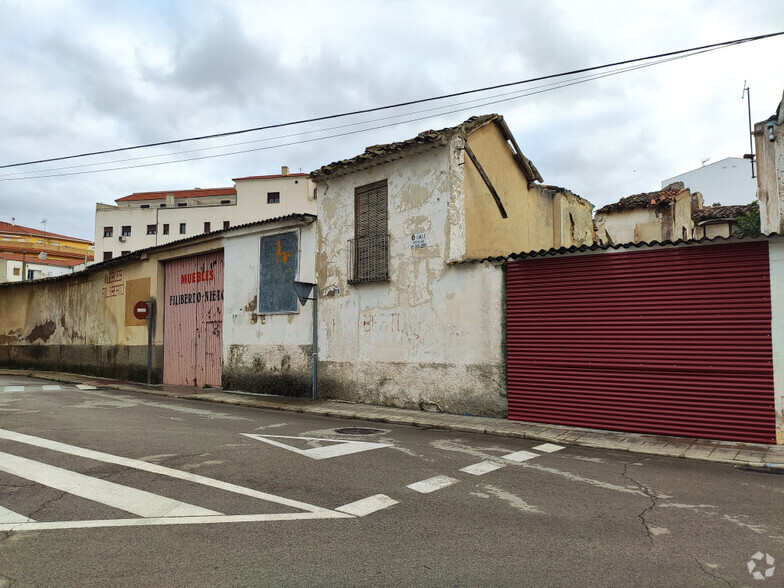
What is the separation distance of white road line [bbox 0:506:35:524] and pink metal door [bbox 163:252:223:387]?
1092cm

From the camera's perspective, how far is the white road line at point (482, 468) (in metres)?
5.86

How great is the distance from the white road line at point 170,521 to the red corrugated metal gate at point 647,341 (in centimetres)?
586

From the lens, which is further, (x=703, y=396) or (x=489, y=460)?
(x=703, y=396)

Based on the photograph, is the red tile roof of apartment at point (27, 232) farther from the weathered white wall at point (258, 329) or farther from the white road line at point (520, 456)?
the white road line at point (520, 456)

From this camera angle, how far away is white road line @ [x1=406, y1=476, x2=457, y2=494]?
5.11 m

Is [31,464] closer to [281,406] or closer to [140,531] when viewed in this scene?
[140,531]

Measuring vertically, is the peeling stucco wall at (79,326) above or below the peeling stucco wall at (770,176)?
below

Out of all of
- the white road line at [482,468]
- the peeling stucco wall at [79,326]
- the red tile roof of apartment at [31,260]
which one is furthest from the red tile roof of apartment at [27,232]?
the white road line at [482,468]

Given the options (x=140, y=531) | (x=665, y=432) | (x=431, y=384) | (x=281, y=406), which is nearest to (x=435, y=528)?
(x=140, y=531)

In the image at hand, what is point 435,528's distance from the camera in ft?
13.3

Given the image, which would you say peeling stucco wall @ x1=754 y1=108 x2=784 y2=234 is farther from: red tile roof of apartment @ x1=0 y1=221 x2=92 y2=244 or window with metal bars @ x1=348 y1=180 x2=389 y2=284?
red tile roof of apartment @ x1=0 y1=221 x2=92 y2=244

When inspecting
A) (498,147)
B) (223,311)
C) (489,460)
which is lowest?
(489,460)

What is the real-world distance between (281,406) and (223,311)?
4788mm

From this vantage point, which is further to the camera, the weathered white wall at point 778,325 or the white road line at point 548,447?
the weathered white wall at point 778,325
